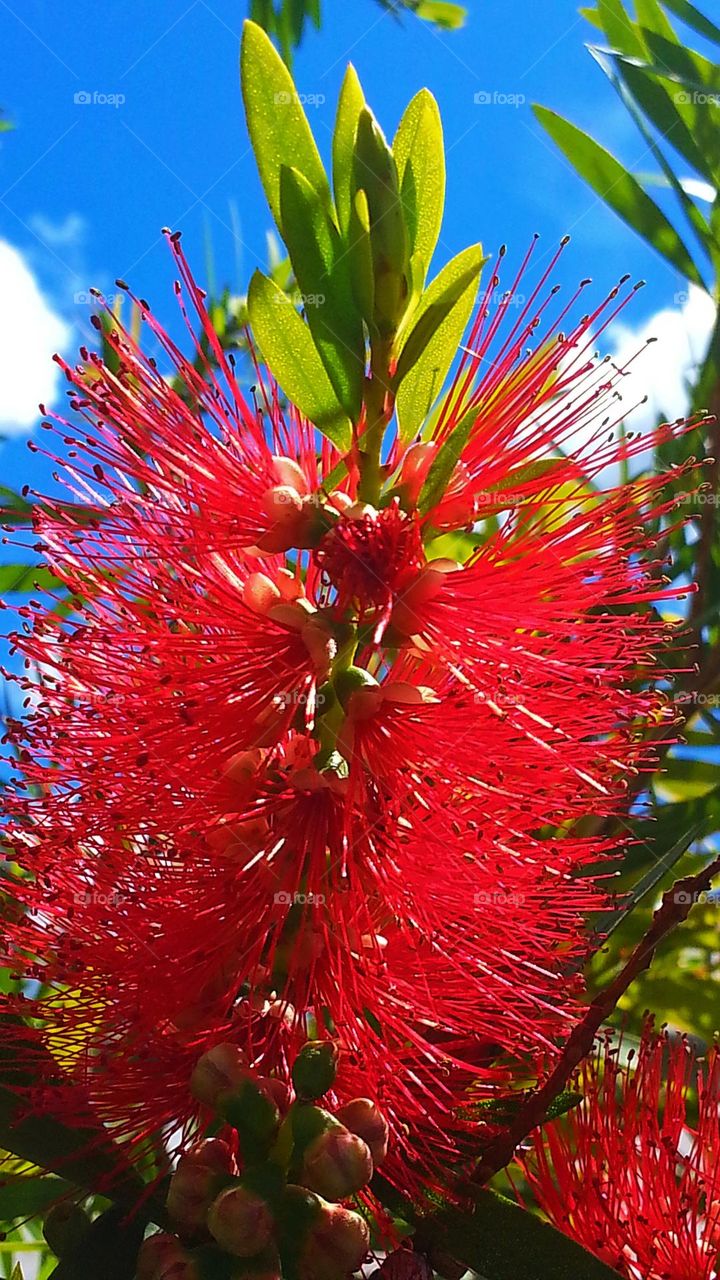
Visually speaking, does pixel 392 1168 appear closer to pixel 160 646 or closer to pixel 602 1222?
pixel 602 1222

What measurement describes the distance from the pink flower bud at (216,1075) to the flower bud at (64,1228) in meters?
0.15

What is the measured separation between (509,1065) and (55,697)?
1.76ft

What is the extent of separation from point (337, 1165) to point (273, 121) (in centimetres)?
81

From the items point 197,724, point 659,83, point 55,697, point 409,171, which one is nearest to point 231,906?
point 197,724

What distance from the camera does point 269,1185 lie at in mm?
830

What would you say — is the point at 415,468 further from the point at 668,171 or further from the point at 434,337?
the point at 668,171

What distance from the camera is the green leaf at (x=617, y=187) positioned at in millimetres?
1535

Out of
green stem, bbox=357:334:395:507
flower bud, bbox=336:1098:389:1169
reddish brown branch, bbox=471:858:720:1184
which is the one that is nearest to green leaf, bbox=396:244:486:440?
green stem, bbox=357:334:395:507

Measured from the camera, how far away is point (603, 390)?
3.78ft

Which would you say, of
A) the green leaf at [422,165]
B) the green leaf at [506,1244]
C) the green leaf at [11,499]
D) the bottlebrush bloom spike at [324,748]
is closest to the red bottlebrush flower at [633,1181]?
the bottlebrush bloom spike at [324,748]

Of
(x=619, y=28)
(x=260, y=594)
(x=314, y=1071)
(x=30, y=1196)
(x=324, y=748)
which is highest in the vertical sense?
(x=619, y=28)

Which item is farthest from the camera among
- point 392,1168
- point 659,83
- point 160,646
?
point 659,83

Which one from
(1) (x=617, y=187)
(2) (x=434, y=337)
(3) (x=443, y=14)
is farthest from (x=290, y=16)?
(2) (x=434, y=337)

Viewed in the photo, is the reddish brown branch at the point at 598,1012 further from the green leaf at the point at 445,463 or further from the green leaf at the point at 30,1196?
the green leaf at the point at 30,1196
